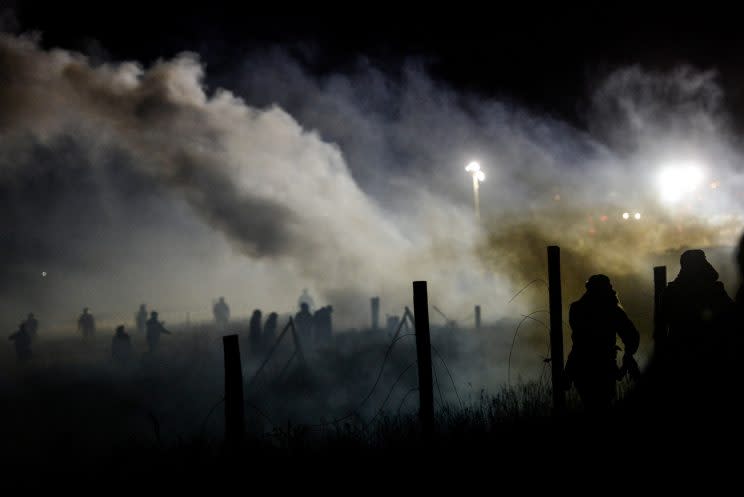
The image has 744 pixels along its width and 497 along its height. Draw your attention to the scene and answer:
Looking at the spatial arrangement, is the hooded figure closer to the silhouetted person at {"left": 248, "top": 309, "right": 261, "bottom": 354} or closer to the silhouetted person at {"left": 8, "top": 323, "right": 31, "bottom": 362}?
→ the silhouetted person at {"left": 248, "top": 309, "right": 261, "bottom": 354}

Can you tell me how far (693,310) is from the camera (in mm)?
5305

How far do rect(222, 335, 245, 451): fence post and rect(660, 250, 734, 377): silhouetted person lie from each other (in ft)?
15.2

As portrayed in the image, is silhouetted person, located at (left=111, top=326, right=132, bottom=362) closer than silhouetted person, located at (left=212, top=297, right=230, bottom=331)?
Yes

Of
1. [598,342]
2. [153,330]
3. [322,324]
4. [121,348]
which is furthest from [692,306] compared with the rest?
[153,330]

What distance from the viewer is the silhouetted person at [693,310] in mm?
4812

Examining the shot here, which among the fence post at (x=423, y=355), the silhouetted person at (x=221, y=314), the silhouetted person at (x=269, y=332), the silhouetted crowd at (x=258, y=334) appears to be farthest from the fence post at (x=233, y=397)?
the silhouetted person at (x=221, y=314)

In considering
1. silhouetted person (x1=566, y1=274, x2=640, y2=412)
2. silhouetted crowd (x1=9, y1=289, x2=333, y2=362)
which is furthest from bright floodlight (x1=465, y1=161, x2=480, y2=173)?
silhouetted person (x1=566, y1=274, x2=640, y2=412)

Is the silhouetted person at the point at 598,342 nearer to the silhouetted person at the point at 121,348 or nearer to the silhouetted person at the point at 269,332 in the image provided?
the silhouetted person at the point at 269,332

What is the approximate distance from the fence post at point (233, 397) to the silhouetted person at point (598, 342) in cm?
406

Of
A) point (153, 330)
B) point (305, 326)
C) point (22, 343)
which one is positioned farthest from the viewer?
point (153, 330)

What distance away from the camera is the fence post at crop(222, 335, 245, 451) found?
5.16 m

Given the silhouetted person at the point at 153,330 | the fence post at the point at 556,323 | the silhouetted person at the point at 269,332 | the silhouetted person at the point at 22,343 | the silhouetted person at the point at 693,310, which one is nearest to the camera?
the silhouetted person at the point at 693,310

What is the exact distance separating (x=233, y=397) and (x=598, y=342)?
449 cm

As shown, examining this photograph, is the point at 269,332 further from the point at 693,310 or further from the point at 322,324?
the point at 693,310
